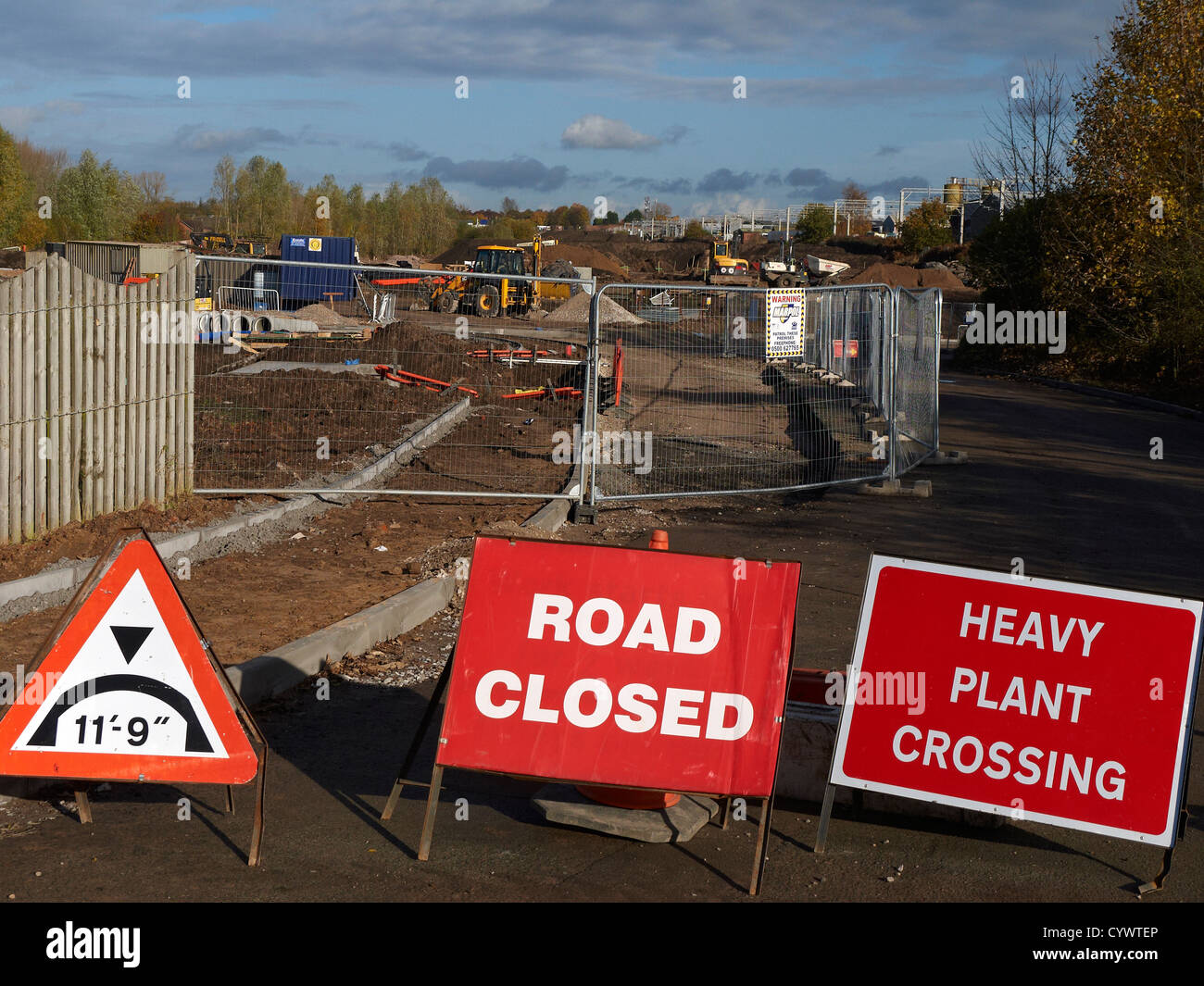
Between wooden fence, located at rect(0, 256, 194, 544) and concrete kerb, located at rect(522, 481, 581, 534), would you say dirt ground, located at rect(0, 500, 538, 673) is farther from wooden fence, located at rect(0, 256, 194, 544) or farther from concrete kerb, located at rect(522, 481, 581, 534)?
wooden fence, located at rect(0, 256, 194, 544)

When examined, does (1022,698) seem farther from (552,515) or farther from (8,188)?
(8,188)

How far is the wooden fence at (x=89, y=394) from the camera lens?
28.6 ft

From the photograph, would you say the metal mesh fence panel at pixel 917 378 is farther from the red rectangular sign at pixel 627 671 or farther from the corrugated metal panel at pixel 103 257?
the corrugated metal panel at pixel 103 257

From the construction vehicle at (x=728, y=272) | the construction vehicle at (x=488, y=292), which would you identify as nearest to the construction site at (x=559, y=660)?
the construction vehicle at (x=488, y=292)

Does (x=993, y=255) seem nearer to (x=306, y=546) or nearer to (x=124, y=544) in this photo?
(x=306, y=546)

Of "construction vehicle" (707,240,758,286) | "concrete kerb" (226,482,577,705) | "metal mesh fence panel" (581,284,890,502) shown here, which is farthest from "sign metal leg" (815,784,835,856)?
"construction vehicle" (707,240,758,286)

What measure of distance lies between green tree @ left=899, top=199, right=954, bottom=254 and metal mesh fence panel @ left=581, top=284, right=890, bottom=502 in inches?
2852

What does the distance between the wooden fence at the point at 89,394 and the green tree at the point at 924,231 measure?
3364 inches

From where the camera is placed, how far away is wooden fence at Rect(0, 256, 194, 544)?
8703mm

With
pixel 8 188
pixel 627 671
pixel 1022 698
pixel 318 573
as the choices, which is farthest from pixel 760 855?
pixel 8 188

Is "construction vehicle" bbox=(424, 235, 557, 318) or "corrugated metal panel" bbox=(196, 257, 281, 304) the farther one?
"construction vehicle" bbox=(424, 235, 557, 318)

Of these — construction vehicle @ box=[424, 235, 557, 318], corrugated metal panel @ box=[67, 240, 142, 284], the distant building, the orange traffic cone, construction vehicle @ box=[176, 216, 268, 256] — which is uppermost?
the distant building

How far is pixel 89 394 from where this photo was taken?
945cm

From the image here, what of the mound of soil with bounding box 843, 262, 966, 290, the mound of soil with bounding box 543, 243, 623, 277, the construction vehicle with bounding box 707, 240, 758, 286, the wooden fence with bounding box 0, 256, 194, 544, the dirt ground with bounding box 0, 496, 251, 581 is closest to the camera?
the dirt ground with bounding box 0, 496, 251, 581
